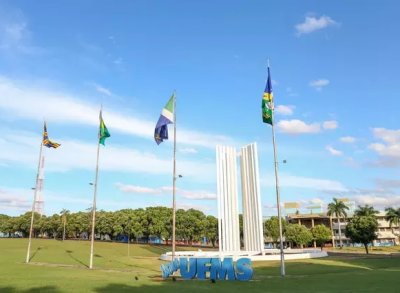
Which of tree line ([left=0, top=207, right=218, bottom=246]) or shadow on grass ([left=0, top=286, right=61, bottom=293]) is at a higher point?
tree line ([left=0, top=207, right=218, bottom=246])

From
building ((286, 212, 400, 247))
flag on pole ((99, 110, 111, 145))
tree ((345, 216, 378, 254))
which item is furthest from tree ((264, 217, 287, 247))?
flag on pole ((99, 110, 111, 145))

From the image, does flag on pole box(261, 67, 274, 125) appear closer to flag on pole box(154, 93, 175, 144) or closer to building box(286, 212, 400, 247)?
flag on pole box(154, 93, 175, 144)

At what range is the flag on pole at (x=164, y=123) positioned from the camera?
37438mm

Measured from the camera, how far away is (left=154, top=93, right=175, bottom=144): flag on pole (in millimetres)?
37438

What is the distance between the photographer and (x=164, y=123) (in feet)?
123

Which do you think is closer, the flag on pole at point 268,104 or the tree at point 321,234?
the flag on pole at point 268,104

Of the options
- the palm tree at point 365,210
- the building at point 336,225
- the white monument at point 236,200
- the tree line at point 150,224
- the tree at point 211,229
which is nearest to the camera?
the white monument at point 236,200

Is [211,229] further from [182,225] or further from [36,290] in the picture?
[36,290]

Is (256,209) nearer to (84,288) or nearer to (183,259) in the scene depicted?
(183,259)

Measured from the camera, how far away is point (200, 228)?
127375 mm

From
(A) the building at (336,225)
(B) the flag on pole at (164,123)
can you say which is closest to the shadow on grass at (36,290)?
(B) the flag on pole at (164,123)

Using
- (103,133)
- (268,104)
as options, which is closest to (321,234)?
(103,133)

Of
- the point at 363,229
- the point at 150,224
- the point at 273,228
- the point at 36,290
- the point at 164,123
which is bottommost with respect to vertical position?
the point at 36,290

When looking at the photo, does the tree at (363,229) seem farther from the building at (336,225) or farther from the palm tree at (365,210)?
the building at (336,225)
